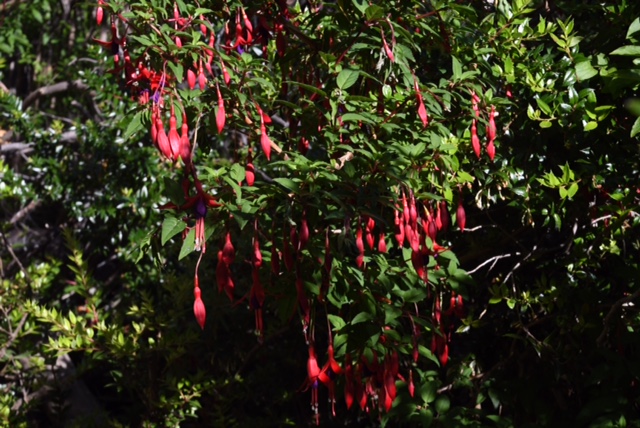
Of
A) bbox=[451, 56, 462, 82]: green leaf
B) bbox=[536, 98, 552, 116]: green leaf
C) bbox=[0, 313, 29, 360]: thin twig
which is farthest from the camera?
bbox=[0, 313, 29, 360]: thin twig

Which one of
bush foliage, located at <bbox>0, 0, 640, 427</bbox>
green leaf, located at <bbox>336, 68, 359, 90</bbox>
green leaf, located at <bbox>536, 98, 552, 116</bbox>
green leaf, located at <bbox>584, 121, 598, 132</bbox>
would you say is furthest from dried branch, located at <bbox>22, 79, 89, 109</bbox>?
green leaf, located at <bbox>584, 121, 598, 132</bbox>

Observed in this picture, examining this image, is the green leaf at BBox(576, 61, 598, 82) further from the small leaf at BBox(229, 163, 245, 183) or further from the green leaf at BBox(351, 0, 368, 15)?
the small leaf at BBox(229, 163, 245, 183)

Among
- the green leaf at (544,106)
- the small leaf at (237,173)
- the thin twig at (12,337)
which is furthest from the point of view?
the thin twig at (12,337)

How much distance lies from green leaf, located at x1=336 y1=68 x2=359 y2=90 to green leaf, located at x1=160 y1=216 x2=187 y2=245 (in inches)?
21.4

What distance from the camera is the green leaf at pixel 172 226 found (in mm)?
1941

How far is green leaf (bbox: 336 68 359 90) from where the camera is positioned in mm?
2207

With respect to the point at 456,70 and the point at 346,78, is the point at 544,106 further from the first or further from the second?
the point at 346,78

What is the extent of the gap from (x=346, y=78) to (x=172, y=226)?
60 cm

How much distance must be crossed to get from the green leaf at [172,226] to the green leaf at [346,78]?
1.78 ft

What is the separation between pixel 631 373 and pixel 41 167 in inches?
123

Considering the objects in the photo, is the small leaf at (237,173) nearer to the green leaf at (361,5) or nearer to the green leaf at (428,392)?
the green leaf at (361,5)

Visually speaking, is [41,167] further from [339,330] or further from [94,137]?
[339,330]

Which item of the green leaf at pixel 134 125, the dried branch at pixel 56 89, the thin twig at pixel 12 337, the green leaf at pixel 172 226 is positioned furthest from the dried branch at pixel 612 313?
the dried branch at pixel 56 89

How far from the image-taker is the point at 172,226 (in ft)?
6.45
